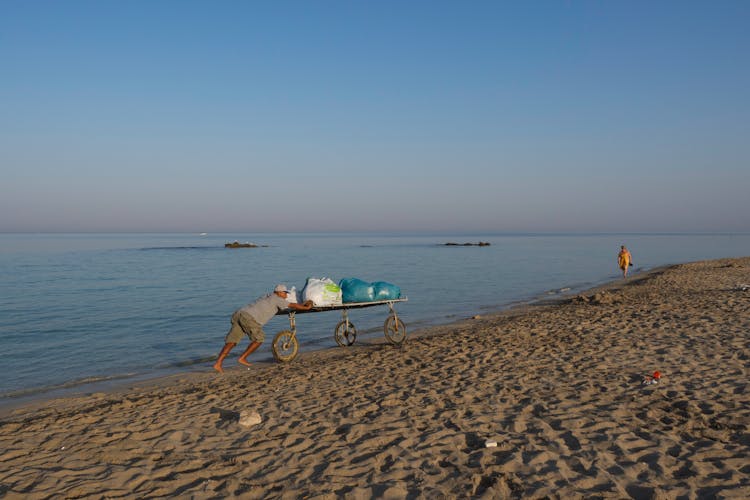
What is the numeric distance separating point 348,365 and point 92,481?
5631mm

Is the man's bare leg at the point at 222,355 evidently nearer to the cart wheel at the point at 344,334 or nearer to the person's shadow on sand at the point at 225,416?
A: the person's shadow on sand at the point at 225,416

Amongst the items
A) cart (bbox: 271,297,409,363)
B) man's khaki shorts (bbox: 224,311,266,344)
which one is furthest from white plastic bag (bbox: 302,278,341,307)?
man's khaki shorts (bbox: 224,311,266,344)

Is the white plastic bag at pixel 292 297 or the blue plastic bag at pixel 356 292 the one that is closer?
the white plastic bag at pixel 292 297

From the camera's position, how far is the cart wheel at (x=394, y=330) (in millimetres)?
12078

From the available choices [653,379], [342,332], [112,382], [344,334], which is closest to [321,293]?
[344,334]

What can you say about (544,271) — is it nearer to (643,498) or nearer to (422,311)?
(422,311)

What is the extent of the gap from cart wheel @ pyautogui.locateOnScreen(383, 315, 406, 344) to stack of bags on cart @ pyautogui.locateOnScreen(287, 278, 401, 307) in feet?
3.02

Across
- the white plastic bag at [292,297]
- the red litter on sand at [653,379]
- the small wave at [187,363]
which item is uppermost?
the white plastic bag at [292,297]

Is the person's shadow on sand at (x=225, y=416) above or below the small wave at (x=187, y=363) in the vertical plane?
above

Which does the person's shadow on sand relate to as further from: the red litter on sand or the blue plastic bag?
the red litter on sand

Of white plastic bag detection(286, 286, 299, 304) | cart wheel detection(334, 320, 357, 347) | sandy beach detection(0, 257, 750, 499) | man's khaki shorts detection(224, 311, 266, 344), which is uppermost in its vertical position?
white plastic bag detection(286, 286, 299, 304)

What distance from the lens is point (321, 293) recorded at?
32.9 feet

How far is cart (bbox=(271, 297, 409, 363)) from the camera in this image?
1053 cm

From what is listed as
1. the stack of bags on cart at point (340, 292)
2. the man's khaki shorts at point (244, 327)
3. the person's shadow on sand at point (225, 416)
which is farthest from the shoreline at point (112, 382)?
the person's shadow on sand at point (225, 416)
